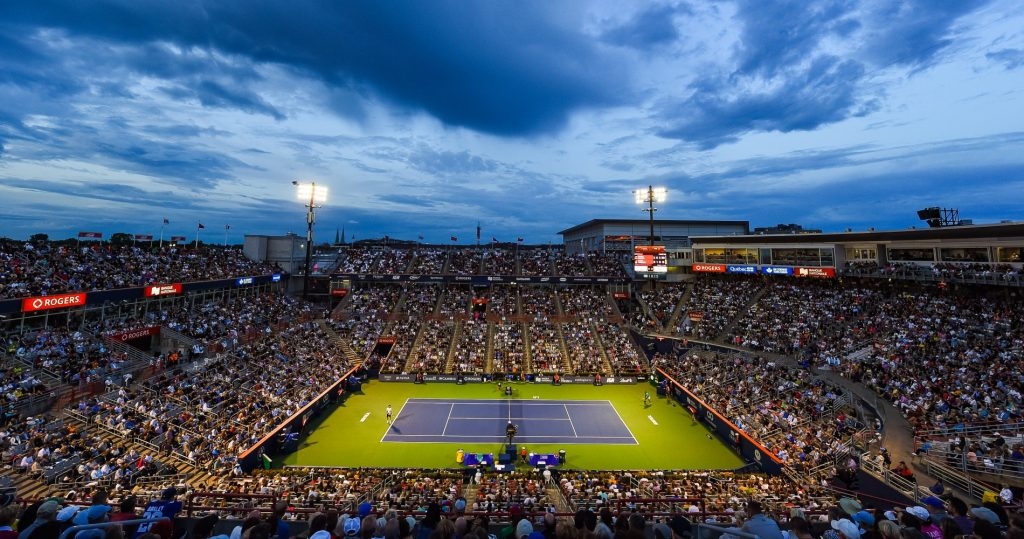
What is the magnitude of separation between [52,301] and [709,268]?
183 ft

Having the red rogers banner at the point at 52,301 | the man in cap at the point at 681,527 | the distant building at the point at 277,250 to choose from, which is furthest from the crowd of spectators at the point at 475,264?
the man in cap at the point at 681,527

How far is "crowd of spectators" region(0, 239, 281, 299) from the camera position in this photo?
25672mm

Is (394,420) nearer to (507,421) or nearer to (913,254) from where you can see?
(507,421)

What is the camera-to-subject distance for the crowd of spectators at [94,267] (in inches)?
1011

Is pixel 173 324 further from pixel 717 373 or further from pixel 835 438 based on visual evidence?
pixel 835 438

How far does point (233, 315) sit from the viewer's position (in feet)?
125

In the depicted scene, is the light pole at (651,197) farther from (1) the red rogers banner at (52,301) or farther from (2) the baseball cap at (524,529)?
(1) the red rogers banner at (52,301)

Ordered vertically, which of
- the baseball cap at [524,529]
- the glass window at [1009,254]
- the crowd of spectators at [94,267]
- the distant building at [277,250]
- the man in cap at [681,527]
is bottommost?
the man in cap at [681,527]

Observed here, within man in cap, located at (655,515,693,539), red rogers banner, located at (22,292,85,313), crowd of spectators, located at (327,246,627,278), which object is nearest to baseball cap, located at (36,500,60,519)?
man in cap, located at (655,515,693,539)

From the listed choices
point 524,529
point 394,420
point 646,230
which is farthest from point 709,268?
point 524,529

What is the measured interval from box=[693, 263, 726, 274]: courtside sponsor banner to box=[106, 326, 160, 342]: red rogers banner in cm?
5219

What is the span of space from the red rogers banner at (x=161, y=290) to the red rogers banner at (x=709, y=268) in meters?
51.6

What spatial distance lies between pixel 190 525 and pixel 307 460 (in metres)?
15.3

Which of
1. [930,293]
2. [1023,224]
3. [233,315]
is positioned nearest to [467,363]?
[233,315]
